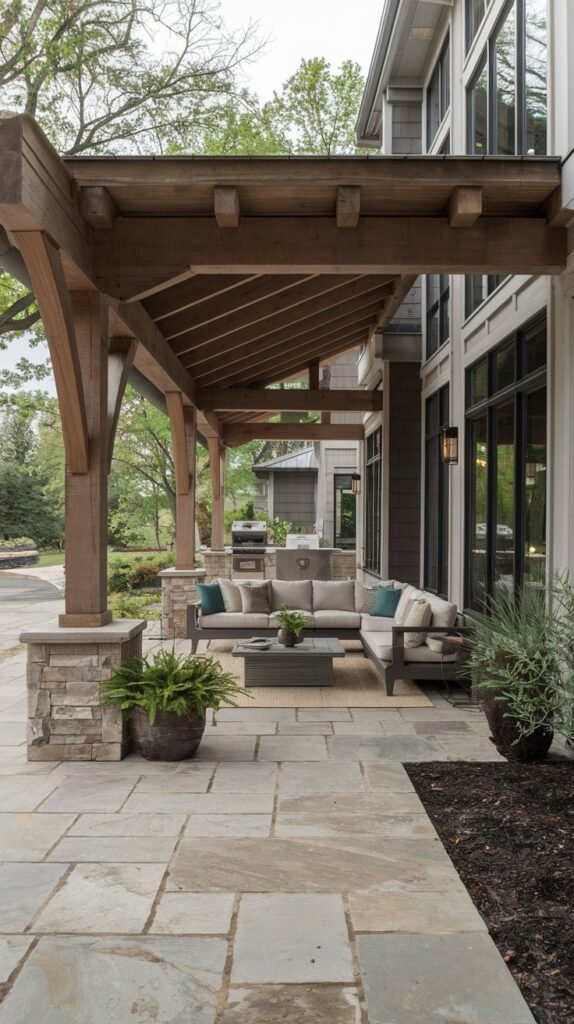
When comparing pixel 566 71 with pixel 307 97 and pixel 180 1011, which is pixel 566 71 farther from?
pixel 307 97

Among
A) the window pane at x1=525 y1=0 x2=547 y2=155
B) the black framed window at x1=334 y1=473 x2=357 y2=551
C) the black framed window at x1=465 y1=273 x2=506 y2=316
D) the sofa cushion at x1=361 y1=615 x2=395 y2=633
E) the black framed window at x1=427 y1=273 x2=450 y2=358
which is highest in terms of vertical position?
the window pane at x1=525 y1=0 x2=547 y2=155

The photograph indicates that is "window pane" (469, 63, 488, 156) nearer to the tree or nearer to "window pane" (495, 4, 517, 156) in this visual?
"window pane" (495, 4, 517, 156)

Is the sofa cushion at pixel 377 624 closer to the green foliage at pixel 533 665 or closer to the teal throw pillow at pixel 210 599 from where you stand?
the teal throw pillow at pixel 210 599

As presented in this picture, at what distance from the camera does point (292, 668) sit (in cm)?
739

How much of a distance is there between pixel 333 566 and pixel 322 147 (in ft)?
37.6

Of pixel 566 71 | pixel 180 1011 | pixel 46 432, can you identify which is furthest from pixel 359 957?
pixel 46 432

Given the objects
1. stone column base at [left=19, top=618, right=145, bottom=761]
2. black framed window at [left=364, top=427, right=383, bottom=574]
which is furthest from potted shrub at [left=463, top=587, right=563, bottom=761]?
black framed window at [left=364, top=427, right=383, bottom=574]

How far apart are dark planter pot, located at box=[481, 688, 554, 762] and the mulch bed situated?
90 mm

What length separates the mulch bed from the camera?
262 cm

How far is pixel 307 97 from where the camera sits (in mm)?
20375

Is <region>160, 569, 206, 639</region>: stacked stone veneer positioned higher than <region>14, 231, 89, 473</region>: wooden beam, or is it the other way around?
<region>14, 231, 89, 473</region>: wooden beam

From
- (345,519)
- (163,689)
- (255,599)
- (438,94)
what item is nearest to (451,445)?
(255,599)

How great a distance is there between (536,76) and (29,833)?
19.1ft

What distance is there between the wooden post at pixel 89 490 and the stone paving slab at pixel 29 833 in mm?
1393
